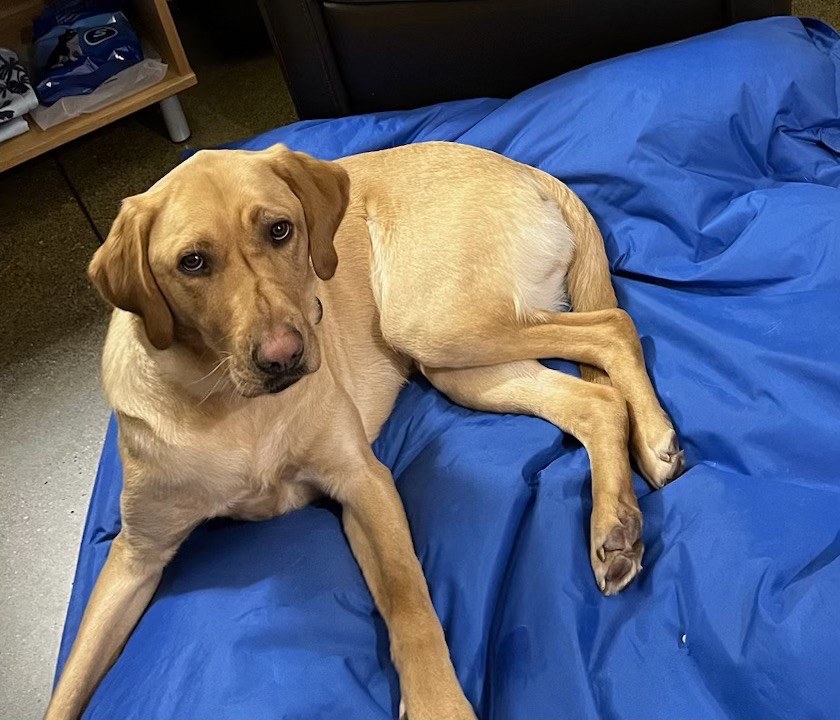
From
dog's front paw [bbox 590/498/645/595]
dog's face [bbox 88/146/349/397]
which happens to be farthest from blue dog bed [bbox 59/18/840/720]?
dog's face [bbox 88/146/349/397]

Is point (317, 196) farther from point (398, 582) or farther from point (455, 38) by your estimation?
point (455, 38)

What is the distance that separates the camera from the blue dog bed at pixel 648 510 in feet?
4.63

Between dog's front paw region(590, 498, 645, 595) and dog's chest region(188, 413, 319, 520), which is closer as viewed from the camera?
dog's front paw region(590, 498, 645, 595)

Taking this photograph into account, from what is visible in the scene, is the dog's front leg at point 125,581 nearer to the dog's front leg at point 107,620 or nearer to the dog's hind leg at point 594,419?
the dog's front leg at point 107,620

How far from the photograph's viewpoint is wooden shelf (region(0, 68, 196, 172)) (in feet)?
10.4

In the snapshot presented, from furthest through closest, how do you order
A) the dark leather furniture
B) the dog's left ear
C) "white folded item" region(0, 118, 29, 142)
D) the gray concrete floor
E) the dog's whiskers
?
"white folded item" region(0, 118, 29, 142) → the dark leather furniture → the gray concrete floor → the dog's left ear → the dog's whiskers

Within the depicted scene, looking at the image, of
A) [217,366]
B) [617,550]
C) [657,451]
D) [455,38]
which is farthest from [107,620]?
[455,38]

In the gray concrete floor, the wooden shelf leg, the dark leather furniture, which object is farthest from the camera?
the wooden shelf leg

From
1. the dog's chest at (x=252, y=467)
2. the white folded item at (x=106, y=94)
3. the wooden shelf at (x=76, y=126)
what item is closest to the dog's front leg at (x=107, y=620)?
the dog's chest at (x=252, y=467)

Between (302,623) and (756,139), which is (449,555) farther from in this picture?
(756,139)

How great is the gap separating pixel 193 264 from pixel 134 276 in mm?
106

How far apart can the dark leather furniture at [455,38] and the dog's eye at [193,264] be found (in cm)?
137

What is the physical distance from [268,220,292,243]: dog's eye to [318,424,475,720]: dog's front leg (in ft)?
1.65

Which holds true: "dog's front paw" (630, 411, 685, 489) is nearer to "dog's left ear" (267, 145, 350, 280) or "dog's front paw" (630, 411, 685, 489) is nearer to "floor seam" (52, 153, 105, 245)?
"dog's left ear" (267, 145, 350, 280)
